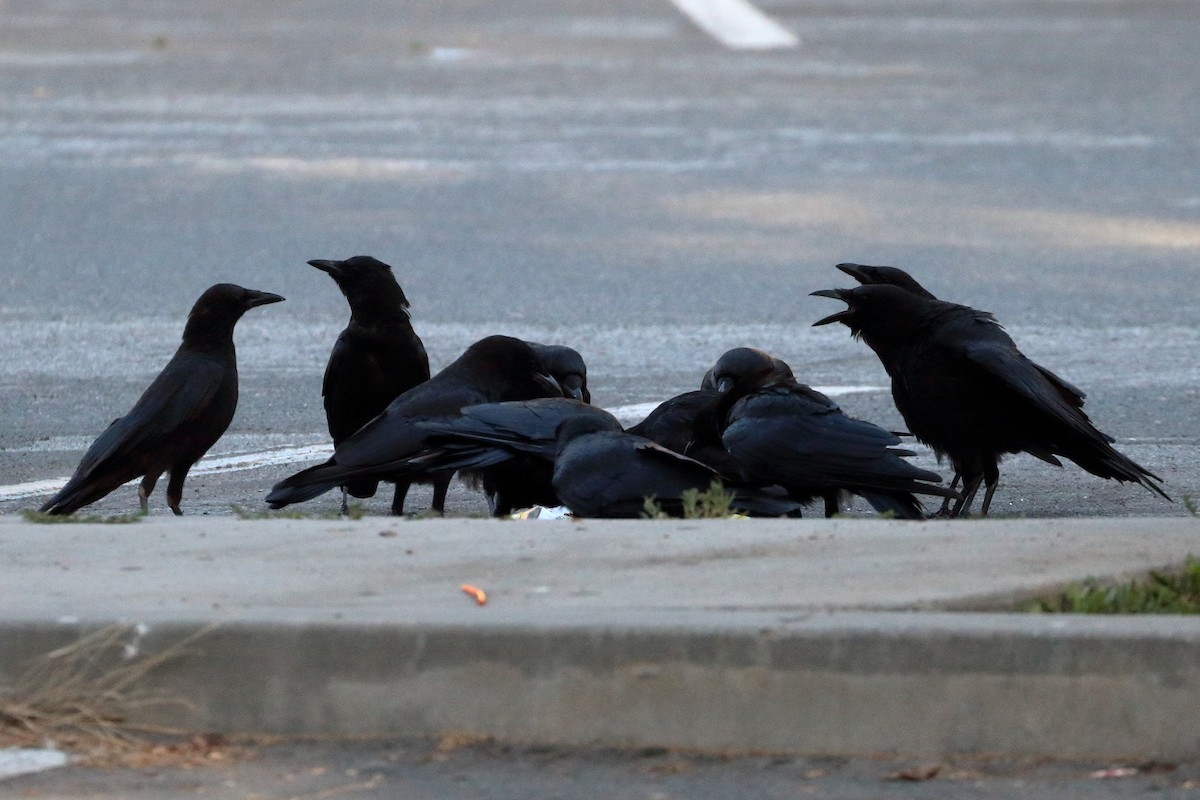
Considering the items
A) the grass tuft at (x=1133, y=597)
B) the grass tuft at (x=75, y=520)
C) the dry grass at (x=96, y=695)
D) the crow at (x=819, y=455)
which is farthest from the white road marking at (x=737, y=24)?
the dry grass at (x=96, y=695)

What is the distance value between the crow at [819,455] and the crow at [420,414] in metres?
0.96

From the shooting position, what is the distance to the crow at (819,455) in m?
6.33

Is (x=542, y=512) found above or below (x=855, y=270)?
below

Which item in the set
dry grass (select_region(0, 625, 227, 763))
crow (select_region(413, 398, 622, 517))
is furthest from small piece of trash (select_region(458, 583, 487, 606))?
crow (select_region(413, 398, 622, 517))

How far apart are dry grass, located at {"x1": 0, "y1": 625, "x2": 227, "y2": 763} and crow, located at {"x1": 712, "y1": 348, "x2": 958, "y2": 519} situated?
94.0 inches

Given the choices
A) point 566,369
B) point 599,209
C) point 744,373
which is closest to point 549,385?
point 566,369

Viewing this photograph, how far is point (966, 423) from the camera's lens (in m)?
6.77

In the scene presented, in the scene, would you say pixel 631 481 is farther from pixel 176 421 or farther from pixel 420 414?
pixel 176 421

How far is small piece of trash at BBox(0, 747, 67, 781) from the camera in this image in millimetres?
4141

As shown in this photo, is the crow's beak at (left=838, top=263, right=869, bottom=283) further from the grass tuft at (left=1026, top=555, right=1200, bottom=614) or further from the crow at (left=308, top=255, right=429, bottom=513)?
the grass tuft at (left=1026, top=555, right=1200, bottom=614)

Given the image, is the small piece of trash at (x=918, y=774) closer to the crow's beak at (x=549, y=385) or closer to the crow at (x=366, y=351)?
the crow's beak at (x=549, y=385)

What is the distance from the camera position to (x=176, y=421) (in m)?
6.71

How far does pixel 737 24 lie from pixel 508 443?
20683mm

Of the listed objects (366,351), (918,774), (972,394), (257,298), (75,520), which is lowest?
(918,774)
